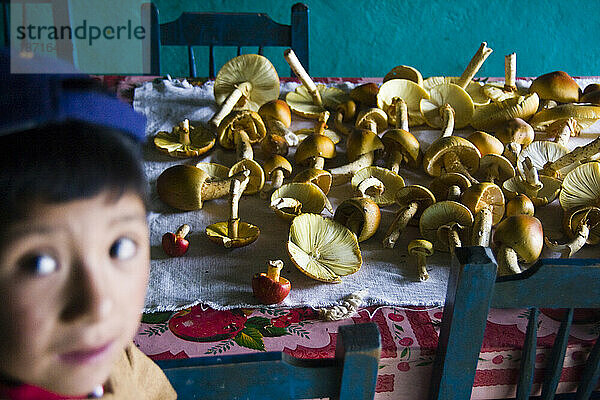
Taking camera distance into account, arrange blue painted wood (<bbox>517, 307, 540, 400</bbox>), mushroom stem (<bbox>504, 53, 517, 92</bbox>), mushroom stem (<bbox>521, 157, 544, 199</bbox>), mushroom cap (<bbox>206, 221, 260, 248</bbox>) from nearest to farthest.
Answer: blue painted wood (<bbox>517, 307, 540, 400</bbox>) → mushroom cap (<bbox>206, 221, 260, 248</bbox>) → mushroom stem (<bbox>521, 157, 544, 199</bbox>) → mushroom stem (<bbox>504, 53, 517, 92</bbox>)

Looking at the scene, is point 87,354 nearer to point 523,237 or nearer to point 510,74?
point 523,237

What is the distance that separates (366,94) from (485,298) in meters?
0.75

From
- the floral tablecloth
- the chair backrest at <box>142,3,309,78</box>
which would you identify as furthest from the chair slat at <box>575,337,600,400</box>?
the chair backrest at <box>142,3,309,78</box>

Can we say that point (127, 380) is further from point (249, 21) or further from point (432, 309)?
point (249, 21)

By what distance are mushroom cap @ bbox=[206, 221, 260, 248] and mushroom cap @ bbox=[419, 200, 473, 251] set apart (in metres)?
0.25

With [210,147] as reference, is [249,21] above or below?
above

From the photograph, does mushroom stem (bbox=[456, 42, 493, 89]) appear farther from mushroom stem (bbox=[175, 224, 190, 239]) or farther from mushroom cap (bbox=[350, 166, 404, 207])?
mushroom stem (bbox=[175, 224, 190, 239])

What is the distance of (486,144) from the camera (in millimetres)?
1024

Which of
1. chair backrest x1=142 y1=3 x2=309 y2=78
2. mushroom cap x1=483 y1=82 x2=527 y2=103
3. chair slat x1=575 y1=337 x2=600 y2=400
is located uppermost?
chair backrest x1=142 y1=3 x2=309 y2=78

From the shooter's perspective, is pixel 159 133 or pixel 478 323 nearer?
pixel 478 323

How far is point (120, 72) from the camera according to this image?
2.53 metres

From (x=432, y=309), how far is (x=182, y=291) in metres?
0.32

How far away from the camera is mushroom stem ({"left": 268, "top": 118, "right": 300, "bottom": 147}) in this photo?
1063 millimetres

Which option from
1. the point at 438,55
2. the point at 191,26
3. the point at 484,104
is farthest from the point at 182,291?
the point at 438,55
